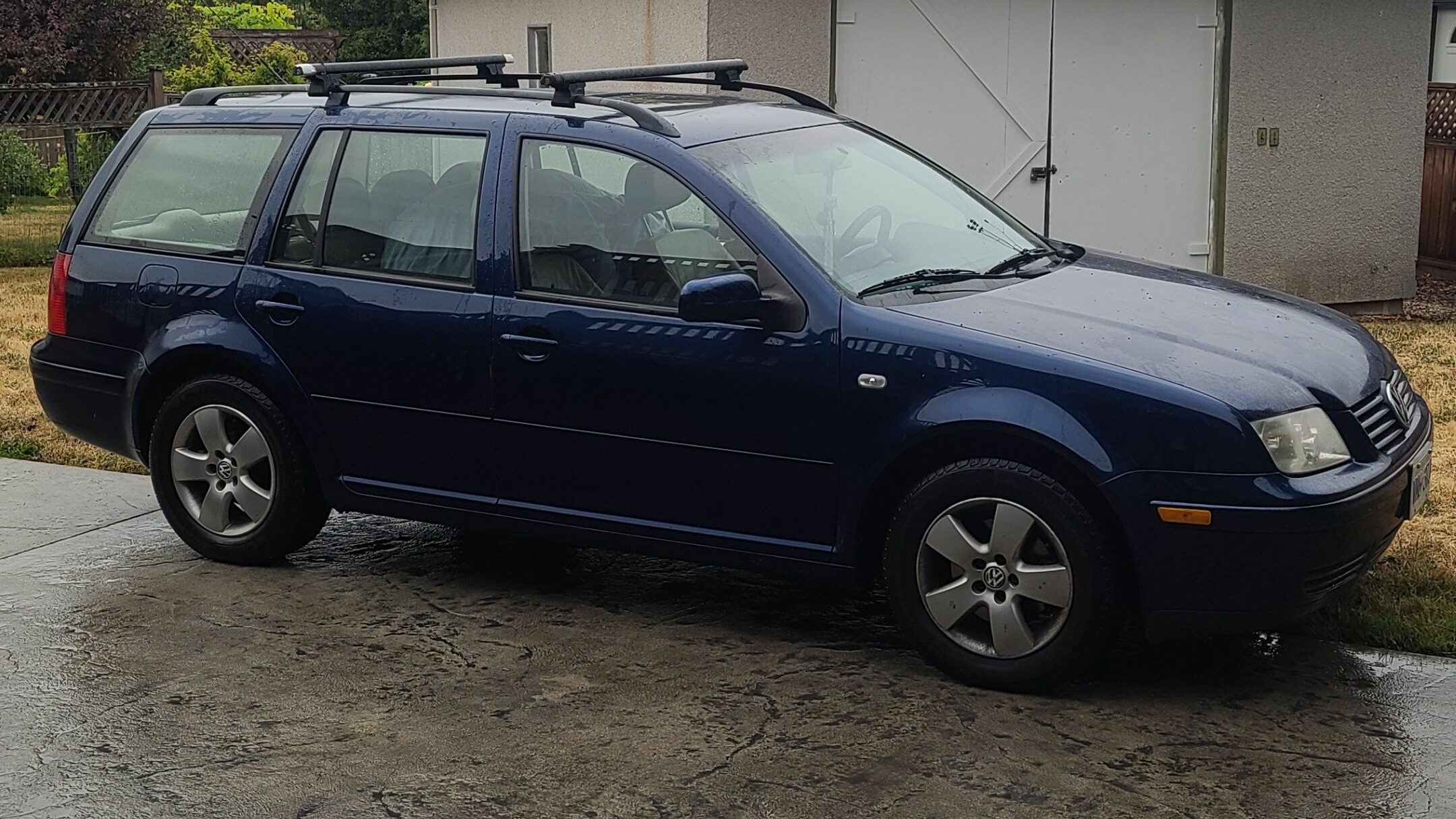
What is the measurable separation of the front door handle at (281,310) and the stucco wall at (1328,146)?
8100 millimetres

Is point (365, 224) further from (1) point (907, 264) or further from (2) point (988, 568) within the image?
(2) point (988, 568)

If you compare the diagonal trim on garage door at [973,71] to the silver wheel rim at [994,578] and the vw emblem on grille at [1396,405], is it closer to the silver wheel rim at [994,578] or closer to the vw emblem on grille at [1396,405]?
the vw emblem on grille at [1396,405]

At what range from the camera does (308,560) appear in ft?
21.0

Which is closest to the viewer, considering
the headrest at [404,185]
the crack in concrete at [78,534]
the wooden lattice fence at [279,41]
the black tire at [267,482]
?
the headrest at [404,185]

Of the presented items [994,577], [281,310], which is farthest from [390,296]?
[994,577]

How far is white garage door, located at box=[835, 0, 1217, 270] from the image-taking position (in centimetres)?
1157

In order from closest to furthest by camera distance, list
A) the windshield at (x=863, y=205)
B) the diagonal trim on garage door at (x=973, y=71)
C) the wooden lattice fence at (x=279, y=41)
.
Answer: the windshield at (x=863, y=205) < the diagonal trim on garage door at (x=973, y=71) < the wooden lattice fence at (x=279, y=41)

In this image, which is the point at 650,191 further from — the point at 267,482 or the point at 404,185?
the point at 267,482

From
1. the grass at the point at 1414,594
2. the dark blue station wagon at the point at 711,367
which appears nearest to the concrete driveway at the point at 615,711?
the grass at the point at 1414,594

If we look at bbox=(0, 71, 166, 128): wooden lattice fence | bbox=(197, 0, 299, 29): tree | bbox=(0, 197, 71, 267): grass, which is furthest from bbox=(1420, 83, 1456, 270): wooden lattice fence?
bbox=(197, 0, 299, 29): tree

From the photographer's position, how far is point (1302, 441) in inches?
182

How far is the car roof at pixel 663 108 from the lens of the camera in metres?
5.57

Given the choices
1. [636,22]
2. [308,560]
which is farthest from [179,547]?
[636,22]

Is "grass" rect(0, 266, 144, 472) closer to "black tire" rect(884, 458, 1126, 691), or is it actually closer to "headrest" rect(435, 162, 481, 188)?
"headrest" rect(435, 162, 481, 188)
